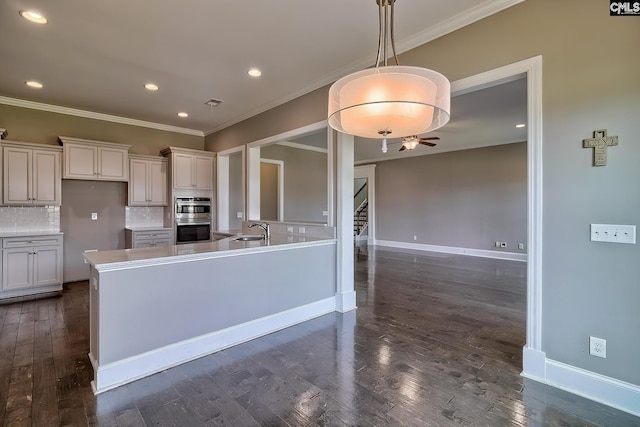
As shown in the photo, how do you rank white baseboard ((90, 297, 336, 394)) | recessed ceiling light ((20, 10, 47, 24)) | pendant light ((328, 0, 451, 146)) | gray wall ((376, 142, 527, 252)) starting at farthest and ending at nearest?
gray wall ((376, 142, 527, 252)) → recessed ceiling light ((20, 10, 47, 24)) → white baseboard ((90, 297, 336, 394)) → pendant light ((328, 0, 451, 146))

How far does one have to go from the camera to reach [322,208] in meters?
8.39

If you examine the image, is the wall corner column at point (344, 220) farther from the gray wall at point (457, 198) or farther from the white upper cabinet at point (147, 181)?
the gray wall at point (457, 198)

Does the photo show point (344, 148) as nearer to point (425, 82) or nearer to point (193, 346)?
point (425, 82)

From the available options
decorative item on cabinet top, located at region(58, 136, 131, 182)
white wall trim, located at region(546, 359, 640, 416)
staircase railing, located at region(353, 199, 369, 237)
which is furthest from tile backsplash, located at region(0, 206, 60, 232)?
staircase railing, located at region(353, 199, 369, 237)

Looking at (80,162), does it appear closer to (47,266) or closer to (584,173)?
(47,266)

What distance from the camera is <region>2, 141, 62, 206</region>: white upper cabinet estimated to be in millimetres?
4336

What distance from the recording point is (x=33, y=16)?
262cm

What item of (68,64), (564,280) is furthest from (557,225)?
(68,64)

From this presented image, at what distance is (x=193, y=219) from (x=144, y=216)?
981 mm

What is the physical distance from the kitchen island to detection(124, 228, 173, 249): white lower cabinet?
112 inches

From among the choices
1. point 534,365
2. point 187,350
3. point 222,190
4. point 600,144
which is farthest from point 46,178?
point 600,144

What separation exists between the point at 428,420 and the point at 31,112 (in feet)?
21.7

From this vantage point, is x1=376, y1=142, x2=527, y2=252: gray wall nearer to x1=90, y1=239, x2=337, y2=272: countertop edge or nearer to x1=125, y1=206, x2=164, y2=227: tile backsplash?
x1=90, y1=239, x2=337, y2=272: countertop edge

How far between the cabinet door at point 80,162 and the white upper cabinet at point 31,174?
0.13m
